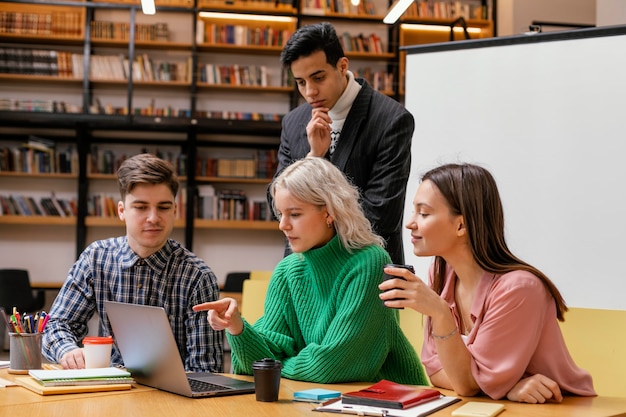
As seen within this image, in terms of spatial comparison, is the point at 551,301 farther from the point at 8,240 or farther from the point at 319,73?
the point at 8,240

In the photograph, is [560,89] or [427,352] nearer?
[427,352]

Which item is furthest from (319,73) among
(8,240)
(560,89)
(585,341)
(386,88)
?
(8,240)

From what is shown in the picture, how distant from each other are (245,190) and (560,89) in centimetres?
506

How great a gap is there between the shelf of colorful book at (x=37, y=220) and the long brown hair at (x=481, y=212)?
23.2 feet

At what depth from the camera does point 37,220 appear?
27.7 feet

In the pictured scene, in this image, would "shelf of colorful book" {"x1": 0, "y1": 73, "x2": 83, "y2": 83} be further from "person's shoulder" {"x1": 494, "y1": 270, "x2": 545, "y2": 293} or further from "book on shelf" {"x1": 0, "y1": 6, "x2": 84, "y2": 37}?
"person's shoulder" {"x1": 494, "y1": 270, "x2": 545, "y2": 293}

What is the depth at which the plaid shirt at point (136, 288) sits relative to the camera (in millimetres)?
2477

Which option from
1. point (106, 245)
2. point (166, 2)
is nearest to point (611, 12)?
point (166, 2)

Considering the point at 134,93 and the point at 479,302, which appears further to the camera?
the point at 134,93

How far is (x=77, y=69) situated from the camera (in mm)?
8383

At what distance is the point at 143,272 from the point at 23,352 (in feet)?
1.74

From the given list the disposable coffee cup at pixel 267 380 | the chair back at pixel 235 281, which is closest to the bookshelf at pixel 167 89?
the chair back at pixel 235 281

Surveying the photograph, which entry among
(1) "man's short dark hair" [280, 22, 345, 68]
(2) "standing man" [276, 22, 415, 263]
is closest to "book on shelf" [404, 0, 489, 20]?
(2) "standing man" [276, 22, 415, 263]

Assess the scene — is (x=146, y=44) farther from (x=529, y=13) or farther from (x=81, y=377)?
(x=81, y=377)
